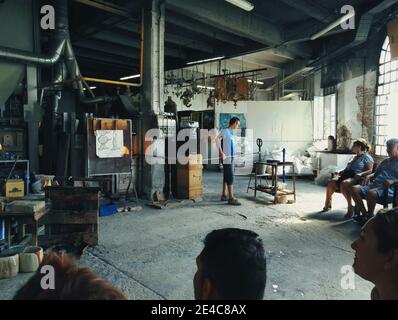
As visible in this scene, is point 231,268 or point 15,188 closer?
point 231,268

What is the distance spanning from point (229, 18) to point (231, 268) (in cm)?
756

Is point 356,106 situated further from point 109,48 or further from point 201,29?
point 109,48

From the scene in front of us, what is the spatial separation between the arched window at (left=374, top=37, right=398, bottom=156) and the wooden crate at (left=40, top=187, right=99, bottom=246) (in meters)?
6.55

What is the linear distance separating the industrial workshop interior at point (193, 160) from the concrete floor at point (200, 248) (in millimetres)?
25

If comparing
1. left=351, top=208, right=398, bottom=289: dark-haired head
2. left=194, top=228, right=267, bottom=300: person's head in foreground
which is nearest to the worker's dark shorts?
left=351, top=208, right=398, bottom=289: dark-haired head

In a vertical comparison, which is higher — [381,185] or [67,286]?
[67,286]

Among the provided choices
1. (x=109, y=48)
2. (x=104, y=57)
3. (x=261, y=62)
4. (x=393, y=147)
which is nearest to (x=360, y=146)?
(x=393, y=147)

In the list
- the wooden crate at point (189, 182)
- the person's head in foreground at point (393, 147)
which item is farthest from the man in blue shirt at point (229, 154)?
the person's head in foreground at point (393, 147)

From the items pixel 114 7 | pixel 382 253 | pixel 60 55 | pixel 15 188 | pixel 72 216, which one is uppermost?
pixel 114 7

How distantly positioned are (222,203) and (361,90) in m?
4.86

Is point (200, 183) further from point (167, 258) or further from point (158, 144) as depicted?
point (167, 258)

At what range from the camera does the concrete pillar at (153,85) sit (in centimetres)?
659

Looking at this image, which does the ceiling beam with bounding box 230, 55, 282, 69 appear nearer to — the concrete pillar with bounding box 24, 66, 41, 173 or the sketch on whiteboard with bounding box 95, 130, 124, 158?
the sketch on whiteboard with bounding box 95, 130, 124, 158

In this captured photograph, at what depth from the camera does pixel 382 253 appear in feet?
4.41
